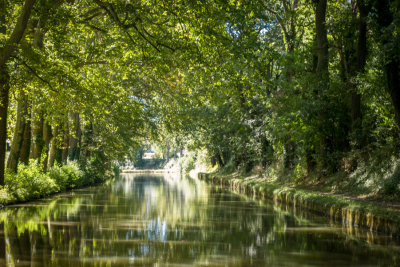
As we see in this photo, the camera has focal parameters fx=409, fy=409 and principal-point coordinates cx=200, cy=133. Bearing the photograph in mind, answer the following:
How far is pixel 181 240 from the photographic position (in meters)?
8.32

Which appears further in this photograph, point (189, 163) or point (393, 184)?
point (189, 163)

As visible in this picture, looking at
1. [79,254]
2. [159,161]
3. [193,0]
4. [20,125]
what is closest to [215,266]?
[79,254]

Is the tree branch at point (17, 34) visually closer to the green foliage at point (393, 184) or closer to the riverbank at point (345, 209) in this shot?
the riverbank at point (345, 209)

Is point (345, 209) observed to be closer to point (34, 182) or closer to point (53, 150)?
point (34, 182)

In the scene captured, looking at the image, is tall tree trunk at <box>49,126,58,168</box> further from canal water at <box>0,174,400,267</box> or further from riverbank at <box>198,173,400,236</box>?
riverbank at <box>198,173,400,236</box>

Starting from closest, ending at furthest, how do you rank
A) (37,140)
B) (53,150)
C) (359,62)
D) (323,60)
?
(359,62) → (323,60) → (37,140) → (53,150)

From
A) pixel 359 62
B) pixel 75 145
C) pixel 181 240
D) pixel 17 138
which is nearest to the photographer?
pixel 181 240

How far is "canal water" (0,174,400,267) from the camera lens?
21.8 feet

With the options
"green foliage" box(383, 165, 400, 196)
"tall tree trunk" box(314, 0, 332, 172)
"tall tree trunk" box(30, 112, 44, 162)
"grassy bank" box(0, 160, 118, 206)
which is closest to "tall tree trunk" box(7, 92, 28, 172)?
"grassy bank" box(0, 160, 118, 206)

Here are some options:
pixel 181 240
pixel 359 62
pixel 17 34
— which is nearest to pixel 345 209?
pixel 181 240

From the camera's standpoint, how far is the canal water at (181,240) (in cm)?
664

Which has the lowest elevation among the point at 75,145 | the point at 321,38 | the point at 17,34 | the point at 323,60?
the point at 75,145

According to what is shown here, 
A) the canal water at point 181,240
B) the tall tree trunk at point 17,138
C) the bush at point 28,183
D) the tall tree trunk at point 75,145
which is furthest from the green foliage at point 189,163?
the canal water at point 181,240

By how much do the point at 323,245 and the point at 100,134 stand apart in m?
22.5
